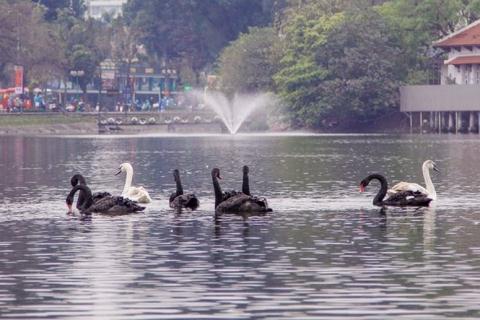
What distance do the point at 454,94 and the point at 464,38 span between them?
553cm

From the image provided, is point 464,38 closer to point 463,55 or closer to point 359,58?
point 463,55

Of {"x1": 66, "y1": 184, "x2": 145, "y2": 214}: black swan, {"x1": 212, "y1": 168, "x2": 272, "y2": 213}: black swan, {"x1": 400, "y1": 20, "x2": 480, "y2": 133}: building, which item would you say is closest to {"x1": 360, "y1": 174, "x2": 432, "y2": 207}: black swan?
{"x1": 212, "y1": 168, "x2": 272, "y2": 213}: black swan

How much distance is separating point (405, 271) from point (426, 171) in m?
23.3

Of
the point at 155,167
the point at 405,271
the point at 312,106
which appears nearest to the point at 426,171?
the point at 405,271

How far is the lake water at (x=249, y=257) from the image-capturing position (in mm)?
32938

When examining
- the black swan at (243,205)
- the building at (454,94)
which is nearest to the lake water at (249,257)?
the black swan at (243,205)

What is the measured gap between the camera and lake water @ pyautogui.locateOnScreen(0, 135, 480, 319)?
32.9 meters

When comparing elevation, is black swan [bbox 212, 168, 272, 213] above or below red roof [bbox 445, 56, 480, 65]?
below

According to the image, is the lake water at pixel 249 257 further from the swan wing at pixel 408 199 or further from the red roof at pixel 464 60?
the red roof at pixel 464 60

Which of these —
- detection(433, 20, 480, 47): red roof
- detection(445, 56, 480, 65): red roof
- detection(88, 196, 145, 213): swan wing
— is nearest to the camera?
detection(88, 196, 145, 213): swan wing

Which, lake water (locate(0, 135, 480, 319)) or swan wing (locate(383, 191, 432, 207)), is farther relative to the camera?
swan wing (locate(383, 191, 432, 207))

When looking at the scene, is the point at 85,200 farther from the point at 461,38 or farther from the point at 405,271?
the point at 461,38

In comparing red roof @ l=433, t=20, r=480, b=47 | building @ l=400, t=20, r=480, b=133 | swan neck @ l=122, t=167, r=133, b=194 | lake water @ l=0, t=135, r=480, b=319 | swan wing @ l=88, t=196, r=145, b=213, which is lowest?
lake water @ l=0, t=135, r=480, b=319

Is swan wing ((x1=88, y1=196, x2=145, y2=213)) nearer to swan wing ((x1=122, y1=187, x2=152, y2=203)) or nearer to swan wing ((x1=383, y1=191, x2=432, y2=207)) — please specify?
swan wing ((x1=122, y1=187, x2=152, y2=203))
